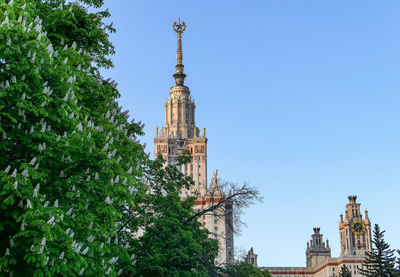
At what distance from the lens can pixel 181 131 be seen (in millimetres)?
186000

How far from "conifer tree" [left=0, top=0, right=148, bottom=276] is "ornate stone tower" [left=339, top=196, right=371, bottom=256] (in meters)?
175

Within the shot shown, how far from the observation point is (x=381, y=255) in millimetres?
72688

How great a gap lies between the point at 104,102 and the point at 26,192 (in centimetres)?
804

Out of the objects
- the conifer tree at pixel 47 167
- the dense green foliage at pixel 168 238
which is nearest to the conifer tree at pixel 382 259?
the dense green foliage at pixel 168 238

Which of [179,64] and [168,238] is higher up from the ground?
[179,64]

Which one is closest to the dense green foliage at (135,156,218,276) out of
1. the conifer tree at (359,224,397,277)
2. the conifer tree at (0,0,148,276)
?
the conifer tree at (0,0,148,276)

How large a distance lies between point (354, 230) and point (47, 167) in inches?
→ 7060

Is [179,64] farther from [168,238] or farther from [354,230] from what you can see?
[168,238]

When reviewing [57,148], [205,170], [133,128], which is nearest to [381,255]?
[133,128]

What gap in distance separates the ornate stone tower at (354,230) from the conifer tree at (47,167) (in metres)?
175

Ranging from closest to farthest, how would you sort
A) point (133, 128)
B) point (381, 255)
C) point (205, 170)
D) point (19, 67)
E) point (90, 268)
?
point (19, 67), point (90, 268), point (133, 128), point (381, 255), point (205, 170)

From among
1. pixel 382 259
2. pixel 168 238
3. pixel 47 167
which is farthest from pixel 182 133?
pixel 47 167

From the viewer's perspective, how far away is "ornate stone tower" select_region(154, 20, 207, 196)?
181000 millimetres

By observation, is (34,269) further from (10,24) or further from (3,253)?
(10,24)
